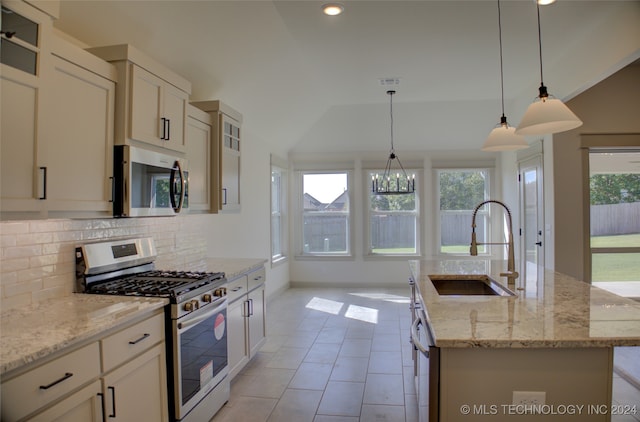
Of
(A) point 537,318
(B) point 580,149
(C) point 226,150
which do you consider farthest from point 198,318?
(B) point 580,149

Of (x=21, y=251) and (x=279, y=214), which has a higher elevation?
(x=279, y=214)

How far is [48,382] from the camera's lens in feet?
4.62

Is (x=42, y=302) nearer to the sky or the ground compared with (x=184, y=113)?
nearer to the ground

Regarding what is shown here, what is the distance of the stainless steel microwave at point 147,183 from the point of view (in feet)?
7.12

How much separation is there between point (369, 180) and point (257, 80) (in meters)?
3.35

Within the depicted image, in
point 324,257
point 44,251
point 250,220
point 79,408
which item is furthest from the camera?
point 324,257

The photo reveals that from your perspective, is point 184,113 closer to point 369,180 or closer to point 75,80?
point 75,80

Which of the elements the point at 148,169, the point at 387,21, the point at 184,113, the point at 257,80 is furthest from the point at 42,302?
the point at 387,21

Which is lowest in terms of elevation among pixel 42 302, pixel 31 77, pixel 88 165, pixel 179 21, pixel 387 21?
pixel 42 302

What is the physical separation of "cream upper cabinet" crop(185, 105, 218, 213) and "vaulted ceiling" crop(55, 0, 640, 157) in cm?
43

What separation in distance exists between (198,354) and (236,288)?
27.7 inches

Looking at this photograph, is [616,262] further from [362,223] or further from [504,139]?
[362,223]

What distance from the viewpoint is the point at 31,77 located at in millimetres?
1618

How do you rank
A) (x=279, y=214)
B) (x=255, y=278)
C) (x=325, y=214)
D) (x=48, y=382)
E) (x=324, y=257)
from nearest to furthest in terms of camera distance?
(x=48, y=382) → (x=255, y=278) → (x=279, y=214) → (x=324, y=257) → (x=325, y=214)
